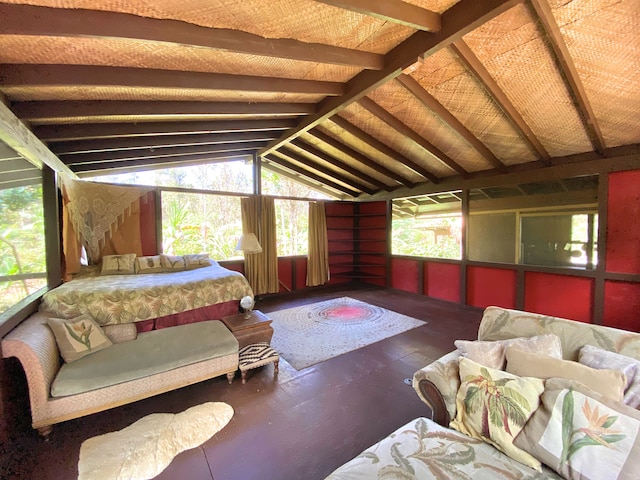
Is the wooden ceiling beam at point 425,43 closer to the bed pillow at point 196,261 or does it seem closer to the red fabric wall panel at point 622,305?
the bed pillow at point 196,261

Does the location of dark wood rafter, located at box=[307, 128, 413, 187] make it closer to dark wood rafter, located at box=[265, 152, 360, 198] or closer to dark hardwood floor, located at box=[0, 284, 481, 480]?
dark wood rafter, located at box=[265, 152, 360, 198]

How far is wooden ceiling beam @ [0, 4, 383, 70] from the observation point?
1302 millimetres

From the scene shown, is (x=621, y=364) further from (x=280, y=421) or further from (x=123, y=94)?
(x=123, y=94)

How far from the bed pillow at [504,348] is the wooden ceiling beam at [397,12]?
2.02 metres

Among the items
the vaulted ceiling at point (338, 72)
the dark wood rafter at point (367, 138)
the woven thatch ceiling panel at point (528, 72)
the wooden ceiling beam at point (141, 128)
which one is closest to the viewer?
the vaulted ceiling at point (338, 72)

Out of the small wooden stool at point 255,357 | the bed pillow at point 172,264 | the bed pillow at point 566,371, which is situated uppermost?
the bed pillow at point 172,264

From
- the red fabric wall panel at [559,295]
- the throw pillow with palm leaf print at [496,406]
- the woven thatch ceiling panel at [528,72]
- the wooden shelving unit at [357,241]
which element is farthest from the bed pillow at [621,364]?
the wooden shelving unit at [357,241]

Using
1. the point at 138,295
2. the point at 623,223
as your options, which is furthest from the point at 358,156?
the point at 138,295

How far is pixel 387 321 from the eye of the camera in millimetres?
3756

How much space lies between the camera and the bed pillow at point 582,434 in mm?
882

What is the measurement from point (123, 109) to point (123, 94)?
0.48 ft

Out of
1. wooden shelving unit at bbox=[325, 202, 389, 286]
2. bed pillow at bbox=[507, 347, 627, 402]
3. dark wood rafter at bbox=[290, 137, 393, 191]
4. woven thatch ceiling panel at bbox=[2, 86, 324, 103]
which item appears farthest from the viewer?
wooden shelving unit at bbox=[325, 202, 389, 286]

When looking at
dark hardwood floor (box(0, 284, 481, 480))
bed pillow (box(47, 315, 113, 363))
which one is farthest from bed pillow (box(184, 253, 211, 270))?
dark hardwood floor (box(0, 284, 481, 480))

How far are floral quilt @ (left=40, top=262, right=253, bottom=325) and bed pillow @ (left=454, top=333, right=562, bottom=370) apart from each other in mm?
2270
